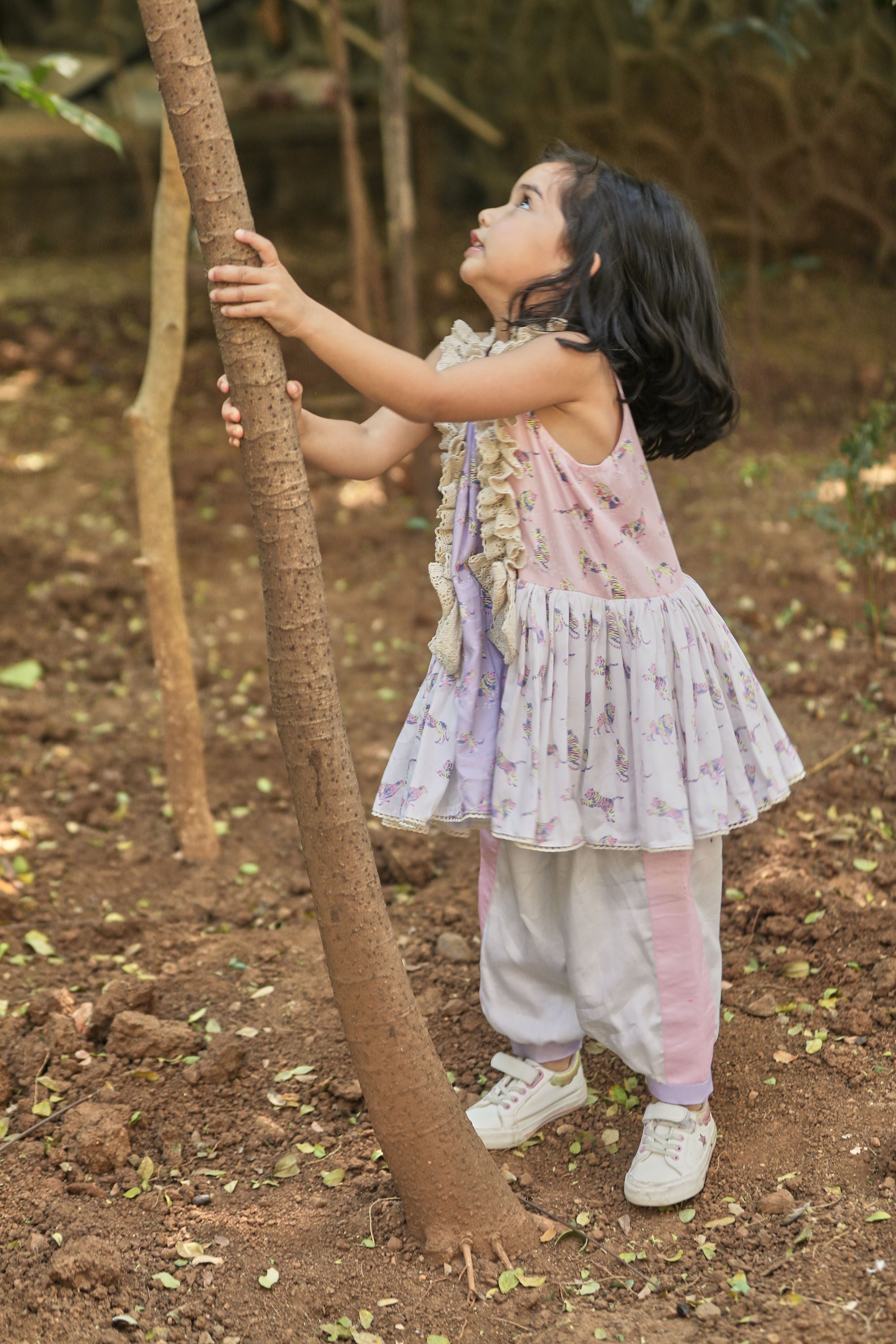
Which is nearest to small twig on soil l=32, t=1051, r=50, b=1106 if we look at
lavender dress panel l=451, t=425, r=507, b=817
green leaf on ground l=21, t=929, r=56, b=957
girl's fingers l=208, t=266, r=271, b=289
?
green leaf on ground l=21, t=929, r=56, b=957

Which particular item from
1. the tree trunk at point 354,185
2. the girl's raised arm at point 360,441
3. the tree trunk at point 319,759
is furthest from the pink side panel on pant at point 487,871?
the tree trunk at point 354,185

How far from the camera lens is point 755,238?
529 centimetres

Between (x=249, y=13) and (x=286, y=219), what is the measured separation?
1.38 meters

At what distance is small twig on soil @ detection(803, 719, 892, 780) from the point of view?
3131 millimetres

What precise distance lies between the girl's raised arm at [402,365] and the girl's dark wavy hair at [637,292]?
6cm

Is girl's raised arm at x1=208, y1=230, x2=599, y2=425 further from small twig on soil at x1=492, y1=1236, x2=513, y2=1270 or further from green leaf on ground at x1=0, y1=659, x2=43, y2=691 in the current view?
green leaf on ground at x1=0, y1=659, x2=43, y2=691

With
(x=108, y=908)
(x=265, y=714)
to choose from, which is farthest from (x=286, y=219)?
(x=108, y=908)

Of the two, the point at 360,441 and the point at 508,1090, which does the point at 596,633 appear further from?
the point at 508,1090

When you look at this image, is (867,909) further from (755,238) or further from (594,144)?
(594,144)

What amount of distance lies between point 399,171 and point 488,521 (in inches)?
120

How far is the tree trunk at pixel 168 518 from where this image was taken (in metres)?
2.75

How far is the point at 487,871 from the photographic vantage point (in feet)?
7.08

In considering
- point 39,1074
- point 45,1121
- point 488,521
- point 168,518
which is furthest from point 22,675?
point 488,521

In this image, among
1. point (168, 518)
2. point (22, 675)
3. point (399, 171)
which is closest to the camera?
point (168, 518)
